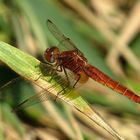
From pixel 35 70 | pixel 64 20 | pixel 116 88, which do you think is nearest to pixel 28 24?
pixel 64 20

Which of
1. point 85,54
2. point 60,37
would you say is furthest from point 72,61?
point 85,54

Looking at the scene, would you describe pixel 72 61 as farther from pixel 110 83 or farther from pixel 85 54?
pixel 85 54

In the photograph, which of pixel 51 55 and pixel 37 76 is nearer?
pixel 37 76

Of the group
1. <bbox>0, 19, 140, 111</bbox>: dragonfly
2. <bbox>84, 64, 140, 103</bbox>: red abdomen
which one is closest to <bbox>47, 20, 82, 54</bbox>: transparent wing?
<bbox>0, 19, 140, 111</bbox>: dragonfly

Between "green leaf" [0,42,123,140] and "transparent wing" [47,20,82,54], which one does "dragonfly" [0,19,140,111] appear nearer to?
"transparent wing" [47,20,82,54]

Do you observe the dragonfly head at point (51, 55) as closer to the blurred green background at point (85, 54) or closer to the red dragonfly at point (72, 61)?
the red dragonfly at point (72, 61)

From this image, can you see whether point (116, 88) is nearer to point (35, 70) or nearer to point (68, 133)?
point (68, 133)
